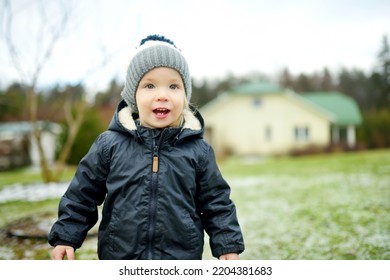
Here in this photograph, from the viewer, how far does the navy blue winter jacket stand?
4.33 ft

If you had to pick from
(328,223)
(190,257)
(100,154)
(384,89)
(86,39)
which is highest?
(86,39)

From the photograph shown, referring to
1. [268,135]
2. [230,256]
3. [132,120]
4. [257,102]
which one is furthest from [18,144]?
[230,256]

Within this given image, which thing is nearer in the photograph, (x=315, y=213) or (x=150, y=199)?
(x=150, y=199)

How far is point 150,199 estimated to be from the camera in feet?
4.32

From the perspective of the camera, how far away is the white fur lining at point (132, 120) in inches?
55.7

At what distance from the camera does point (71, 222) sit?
1.33m

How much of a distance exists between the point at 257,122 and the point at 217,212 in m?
9.05

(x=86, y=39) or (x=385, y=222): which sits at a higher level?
(x=86, y=39)

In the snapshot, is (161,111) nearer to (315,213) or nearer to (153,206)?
(153,206)

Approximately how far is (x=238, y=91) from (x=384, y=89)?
8184mm

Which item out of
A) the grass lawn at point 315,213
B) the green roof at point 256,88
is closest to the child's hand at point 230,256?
the grass lawn at point 315,213

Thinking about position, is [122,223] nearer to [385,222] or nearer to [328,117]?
[385,222]
